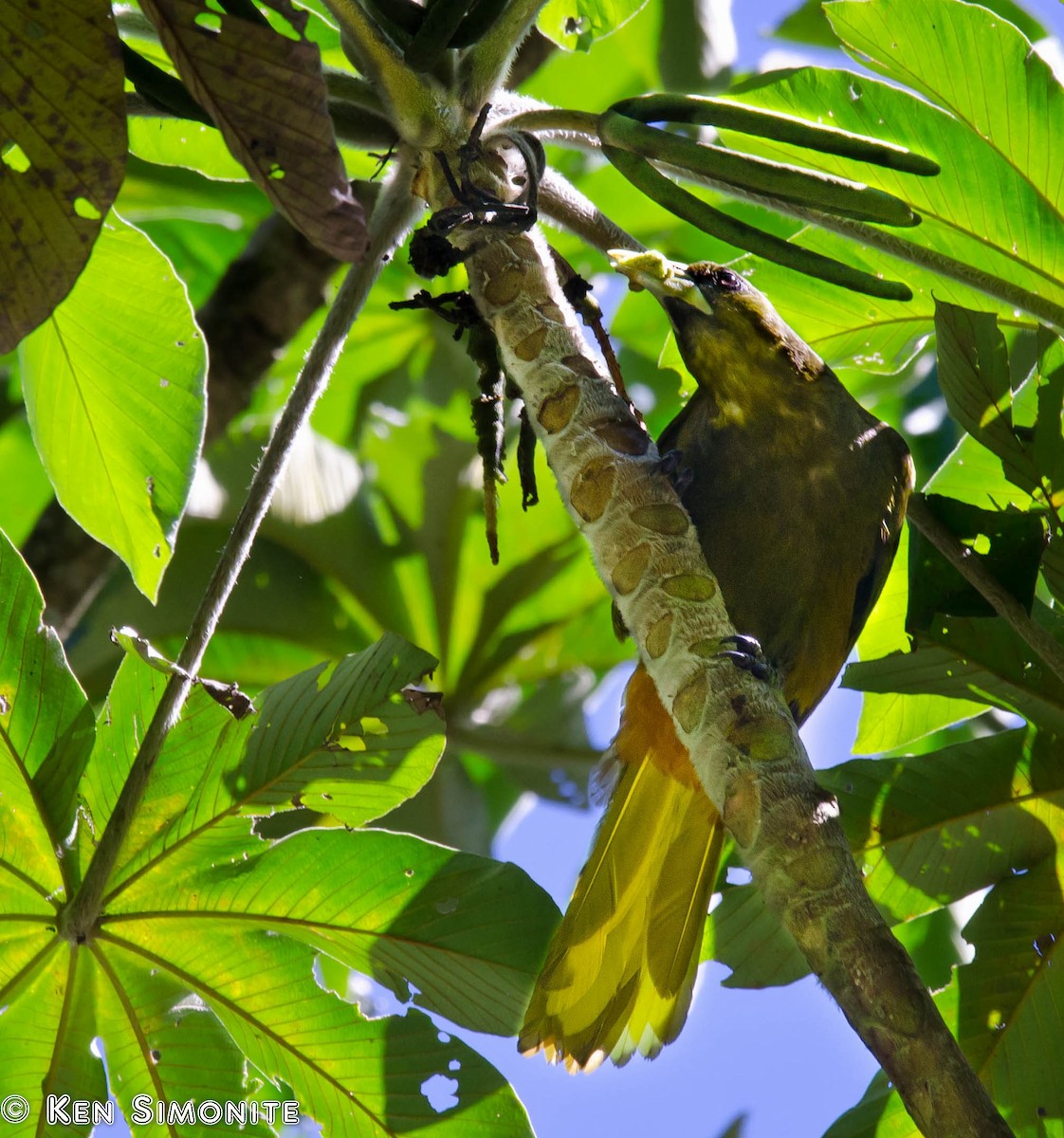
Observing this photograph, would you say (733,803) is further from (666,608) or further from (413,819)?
(413,819)

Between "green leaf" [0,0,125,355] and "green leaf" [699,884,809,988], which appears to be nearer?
"green leaf" [0,0,125,355]

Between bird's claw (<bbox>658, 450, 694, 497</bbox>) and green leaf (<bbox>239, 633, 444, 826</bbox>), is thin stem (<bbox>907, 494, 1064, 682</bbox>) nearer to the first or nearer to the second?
bird's claw (<bbox>658, 450, 694, 497</bbox>)

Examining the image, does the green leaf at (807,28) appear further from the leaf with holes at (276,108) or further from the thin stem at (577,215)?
the leaf with holes at (276,108)

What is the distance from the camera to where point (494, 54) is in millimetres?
1788

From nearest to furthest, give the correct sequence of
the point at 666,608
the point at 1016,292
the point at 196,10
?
the point at 196,10, the point at 666,608, the point at 1016,292

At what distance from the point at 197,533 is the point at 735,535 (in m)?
1.55

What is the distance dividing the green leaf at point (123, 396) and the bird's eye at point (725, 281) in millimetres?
1061

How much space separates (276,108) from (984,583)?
1244 millimetres

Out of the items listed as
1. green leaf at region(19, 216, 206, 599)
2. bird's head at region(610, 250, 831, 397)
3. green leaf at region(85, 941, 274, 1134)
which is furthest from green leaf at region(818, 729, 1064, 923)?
green leaf at region(19, 216, 206, 599)

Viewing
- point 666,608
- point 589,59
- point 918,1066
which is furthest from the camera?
point 589,59

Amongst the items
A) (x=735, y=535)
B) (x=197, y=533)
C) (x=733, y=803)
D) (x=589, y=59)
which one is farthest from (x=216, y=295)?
(x=733, y=803)

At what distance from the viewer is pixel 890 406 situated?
3.99m

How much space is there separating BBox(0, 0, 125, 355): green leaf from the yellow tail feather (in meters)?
1.41

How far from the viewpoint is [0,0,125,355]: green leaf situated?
138 cm
